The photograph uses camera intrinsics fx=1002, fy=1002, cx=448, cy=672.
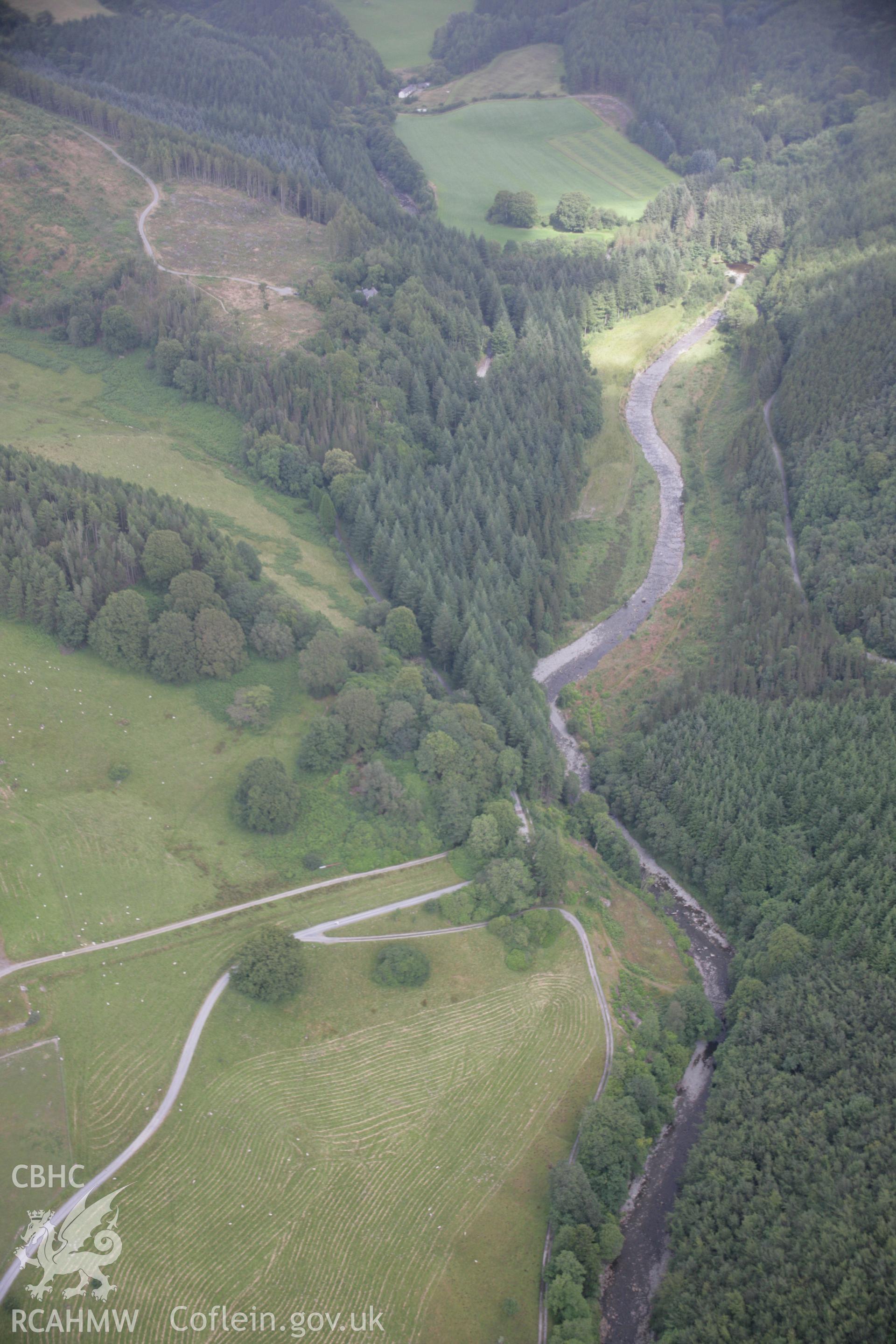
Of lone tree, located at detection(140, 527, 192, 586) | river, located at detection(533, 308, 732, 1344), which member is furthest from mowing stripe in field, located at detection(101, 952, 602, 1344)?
lone tree, located at detection(140, 527, 192, 586)

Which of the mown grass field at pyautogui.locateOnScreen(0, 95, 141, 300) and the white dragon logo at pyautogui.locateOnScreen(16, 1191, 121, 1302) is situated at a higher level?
the mown grass field at pyautogui.locateOnScreen(0, 95, 141, 300)

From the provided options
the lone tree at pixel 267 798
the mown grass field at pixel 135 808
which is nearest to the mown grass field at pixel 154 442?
the mown grass field at pixel 135 808

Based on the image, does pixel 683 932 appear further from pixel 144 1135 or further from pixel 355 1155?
pixel 144 1135

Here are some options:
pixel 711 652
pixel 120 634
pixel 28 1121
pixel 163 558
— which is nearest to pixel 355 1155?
pixel 28 1121

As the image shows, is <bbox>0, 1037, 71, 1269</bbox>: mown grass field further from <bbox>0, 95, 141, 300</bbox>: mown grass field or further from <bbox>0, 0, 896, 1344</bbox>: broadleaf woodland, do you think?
<bbox>0, 95, 141, 300</bbox>: mown grass field

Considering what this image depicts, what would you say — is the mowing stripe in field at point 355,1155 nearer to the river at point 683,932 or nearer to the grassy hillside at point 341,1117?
the grassy hillside at point 341,1117
